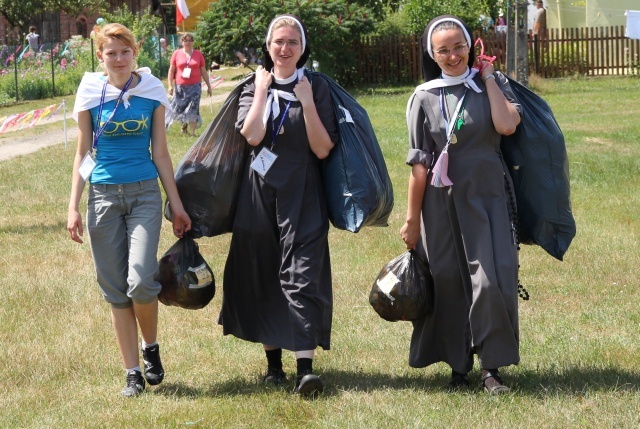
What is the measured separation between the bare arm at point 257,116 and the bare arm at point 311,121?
0.51 feet

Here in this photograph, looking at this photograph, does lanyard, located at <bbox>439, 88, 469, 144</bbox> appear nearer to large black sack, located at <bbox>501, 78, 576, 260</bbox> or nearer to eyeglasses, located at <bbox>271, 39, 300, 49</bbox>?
large black sack, located at <bbox>501, 78, 576, 260</bbox>

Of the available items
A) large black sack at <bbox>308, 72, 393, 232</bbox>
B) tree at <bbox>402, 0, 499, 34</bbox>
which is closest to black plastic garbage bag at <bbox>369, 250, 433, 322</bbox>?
large black sack at <bbox>308, 72, 393, 232</bbox>

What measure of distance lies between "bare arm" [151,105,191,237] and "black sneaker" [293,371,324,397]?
0.99 m

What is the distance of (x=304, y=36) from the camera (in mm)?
5430

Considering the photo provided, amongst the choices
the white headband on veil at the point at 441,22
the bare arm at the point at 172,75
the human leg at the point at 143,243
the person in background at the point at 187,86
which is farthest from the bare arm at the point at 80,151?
the bare arm at the point at 172,75

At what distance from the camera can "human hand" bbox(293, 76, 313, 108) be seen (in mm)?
5375

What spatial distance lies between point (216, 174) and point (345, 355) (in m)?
1.38

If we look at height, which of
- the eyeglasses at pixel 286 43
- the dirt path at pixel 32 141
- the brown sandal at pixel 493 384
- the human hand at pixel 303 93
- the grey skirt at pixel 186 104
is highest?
the eyeglasses at pixel 286 43

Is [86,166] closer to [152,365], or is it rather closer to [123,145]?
[123,145]

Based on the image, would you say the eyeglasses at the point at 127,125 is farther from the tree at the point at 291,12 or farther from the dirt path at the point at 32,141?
the tree at the point at 291,12

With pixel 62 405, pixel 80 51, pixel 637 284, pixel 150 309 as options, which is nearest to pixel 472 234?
pixel 150 309

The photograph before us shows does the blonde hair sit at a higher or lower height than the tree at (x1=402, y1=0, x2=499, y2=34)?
lower

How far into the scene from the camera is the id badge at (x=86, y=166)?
532 centimetres

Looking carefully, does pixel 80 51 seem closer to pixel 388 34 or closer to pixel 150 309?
pixel 388 34
